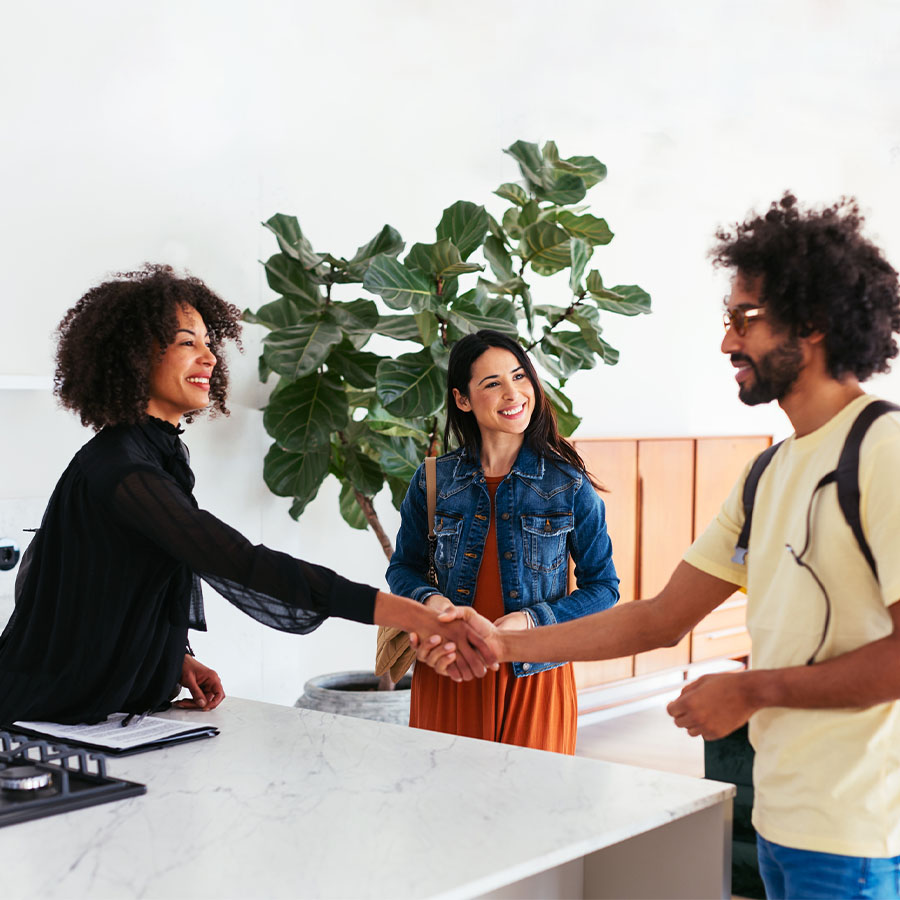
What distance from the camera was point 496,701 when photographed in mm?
2584

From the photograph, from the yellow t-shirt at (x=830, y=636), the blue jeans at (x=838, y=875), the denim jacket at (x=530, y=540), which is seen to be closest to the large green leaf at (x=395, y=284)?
the denim jacket at (x=530, y=540)

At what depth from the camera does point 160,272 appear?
2.41 meters

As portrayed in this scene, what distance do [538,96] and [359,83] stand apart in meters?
1.27

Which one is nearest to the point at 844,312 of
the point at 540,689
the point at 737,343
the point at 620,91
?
the point at 737,343

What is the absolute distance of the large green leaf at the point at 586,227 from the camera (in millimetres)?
3887

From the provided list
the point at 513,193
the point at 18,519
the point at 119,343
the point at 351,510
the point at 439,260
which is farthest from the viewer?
the point at 351,510

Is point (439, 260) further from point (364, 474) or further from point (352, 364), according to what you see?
point (364, 474)

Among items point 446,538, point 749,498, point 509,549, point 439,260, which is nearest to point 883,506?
point 749,498

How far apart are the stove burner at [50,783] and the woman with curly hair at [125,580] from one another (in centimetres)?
26

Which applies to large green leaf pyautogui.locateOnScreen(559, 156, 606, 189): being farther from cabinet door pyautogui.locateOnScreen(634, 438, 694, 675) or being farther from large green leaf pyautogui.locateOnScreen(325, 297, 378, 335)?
cabinet door pyautogui.locateOnScreen(634, 438, 694, 675)

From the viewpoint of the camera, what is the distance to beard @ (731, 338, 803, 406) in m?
1.54

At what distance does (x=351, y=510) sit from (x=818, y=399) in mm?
2850

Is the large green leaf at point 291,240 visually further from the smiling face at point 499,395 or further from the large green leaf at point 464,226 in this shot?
the smiling face at point 499,395

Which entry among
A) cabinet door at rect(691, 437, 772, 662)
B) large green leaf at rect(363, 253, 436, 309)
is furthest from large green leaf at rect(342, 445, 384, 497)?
cabinet door at rect(691, 437, 772, 662)
